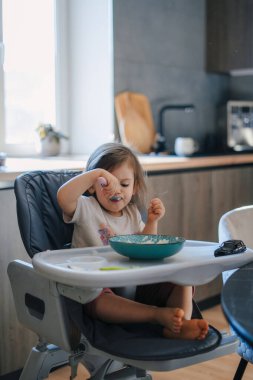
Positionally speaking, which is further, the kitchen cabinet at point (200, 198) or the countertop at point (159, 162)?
the kitchen cabinet at point (200, 198)

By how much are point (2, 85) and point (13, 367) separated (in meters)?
1.47

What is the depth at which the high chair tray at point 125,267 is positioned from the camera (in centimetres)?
139

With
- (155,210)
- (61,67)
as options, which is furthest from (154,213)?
(61,67)

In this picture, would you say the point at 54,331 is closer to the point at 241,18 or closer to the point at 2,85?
the point at 2,85

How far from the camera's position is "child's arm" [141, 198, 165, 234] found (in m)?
1.89

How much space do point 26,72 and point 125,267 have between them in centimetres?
215

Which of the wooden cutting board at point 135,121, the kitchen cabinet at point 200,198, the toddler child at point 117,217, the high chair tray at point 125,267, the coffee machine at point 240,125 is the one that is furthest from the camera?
the coffee machine at point 240,125

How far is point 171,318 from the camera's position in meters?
1.57

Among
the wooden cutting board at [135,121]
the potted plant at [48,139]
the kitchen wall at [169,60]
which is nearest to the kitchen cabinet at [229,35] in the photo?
the kitchen wall at [169,60]

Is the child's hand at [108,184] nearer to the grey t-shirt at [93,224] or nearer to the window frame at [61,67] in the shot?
the grey t-shirt at [93,224]

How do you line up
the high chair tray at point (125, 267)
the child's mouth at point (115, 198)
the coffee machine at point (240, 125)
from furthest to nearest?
1. the coffee machine at point (240, 125)
2. the child's mouth at point (115, 198)
3. the high chair tray at point (125, 267)

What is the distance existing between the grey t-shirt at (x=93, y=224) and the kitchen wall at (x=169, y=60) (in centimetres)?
168

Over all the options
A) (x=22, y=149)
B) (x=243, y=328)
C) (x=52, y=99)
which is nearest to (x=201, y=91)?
(x=52, y=99)

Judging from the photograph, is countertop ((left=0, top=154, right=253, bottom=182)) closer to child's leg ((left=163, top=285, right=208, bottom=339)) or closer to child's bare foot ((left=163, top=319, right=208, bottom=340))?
child's leg ((left=163, top=285, right=208, bottom=339))
